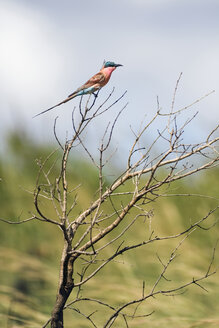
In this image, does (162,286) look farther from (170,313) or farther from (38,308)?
(38,308)

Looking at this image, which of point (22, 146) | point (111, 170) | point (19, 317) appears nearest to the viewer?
point (19, 317)

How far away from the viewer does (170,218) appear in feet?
29.5

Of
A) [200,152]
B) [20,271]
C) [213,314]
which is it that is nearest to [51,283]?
[20,271]

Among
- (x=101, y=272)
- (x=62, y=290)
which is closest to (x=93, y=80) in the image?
(x=62, y=290)

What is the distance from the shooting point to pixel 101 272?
8.13m

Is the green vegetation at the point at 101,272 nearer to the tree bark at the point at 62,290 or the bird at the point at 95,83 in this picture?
the bird at the point at 95,83

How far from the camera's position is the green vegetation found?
23.6 ft

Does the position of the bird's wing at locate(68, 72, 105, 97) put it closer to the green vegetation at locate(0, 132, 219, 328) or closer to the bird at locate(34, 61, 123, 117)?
the bird at locate(34, 61, 123, 117)

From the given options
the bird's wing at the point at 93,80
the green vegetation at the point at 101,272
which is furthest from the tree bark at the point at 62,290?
the green vegetation at the point at 101,272

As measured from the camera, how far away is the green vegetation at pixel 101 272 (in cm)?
721

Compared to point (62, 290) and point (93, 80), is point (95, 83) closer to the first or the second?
point (93, 80)

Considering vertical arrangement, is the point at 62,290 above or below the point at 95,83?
below

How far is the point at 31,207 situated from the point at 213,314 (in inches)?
107

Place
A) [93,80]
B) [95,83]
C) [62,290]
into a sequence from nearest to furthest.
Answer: [62,290] → [93,80] → [95,83]
